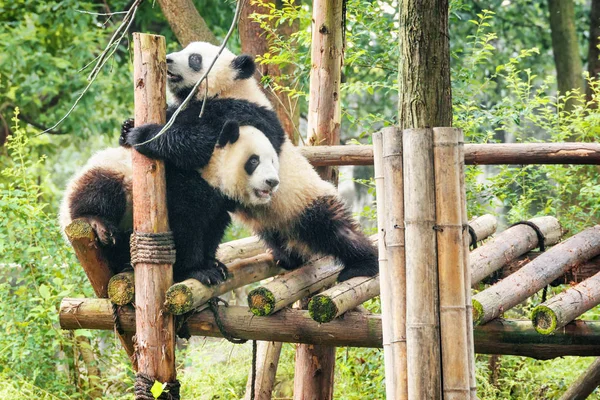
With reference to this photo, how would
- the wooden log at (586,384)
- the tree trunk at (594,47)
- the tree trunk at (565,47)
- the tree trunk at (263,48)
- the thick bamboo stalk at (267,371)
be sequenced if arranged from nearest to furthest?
the wooden log at (586,384) → the thick bamboo stalk at (267,371) → the tree trunk at (263,48) → the tree trunk at (594,47) → the tree trunk at (565,47)

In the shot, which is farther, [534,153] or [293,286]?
[534,153]

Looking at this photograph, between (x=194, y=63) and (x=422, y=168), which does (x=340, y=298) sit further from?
(x=194, y=63)

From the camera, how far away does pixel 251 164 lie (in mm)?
4270

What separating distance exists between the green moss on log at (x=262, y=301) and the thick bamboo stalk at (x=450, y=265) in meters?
1.20

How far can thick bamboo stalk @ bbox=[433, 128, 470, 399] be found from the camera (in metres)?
3.12

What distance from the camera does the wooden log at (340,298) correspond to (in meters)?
3.97

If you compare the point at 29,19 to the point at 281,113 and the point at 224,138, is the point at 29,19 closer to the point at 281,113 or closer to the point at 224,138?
the point at 281,113

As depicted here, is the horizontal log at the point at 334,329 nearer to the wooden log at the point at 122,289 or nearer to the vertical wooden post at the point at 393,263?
the wooden log at the point at 122,289

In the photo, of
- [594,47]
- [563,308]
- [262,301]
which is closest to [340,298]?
[262,301]

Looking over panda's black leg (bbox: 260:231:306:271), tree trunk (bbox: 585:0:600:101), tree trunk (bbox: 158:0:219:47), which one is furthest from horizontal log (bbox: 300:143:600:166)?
tree trunk (bbox: 585:0:600:101)

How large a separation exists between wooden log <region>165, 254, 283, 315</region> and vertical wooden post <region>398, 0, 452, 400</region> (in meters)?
1.29

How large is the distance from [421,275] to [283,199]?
5.17 feet

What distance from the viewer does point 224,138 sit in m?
4.22

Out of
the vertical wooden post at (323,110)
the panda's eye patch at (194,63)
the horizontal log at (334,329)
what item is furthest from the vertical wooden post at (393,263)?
the vertical wooden post at (323,110)
